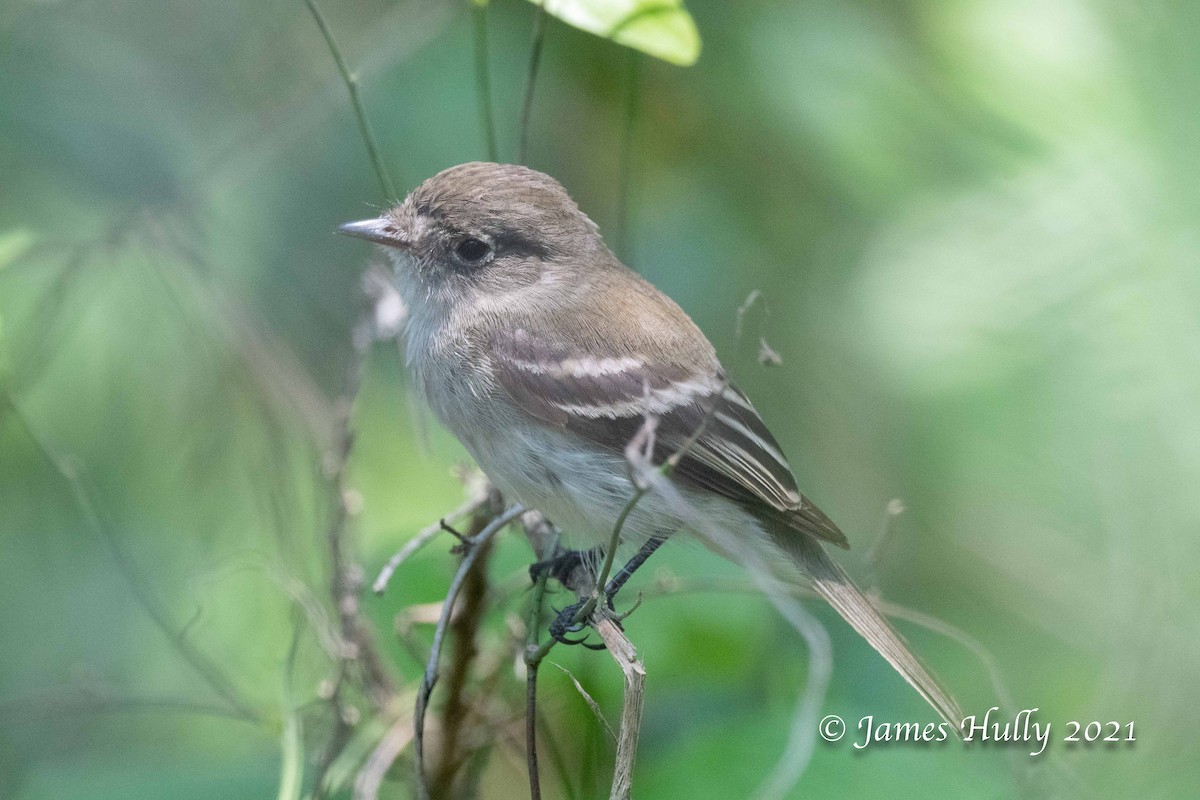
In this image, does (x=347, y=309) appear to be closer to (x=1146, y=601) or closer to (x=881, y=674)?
(x=881, y=674)

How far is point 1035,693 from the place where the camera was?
3.45 meters

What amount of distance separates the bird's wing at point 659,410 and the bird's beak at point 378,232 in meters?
0.38

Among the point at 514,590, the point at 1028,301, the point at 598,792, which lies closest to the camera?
the point at 598,792

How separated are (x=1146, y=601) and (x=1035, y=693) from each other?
42 centimetres

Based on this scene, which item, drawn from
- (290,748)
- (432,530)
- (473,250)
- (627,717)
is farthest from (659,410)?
(290,748)

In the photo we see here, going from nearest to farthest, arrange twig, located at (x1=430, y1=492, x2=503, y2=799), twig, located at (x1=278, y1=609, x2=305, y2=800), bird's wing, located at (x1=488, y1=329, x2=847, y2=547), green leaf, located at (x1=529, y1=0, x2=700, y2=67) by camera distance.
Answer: green leaf, located at (x1=529, y1=0, x2=700, y2=67) → twig, located at (x1=278, y1=609, x2=305, y2=800) → twig, located at (x1=430, y1=492, x2=503, y2=799) → bird's wing, located at (x1=488, y1=329, x2=847, y2=547)

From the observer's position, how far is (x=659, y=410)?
9.09ft

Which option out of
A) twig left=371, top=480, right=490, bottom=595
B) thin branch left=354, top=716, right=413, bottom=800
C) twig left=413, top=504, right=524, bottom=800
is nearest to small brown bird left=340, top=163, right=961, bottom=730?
twig left=371, top=480, right=490, bottom=595

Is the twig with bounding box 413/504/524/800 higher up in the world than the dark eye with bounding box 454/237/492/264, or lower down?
lower down

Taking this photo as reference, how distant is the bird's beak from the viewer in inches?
118

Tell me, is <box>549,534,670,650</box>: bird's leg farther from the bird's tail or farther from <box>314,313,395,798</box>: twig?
<box>314,313,395,798</box>: twig

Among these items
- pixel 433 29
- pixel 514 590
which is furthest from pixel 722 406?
pixel 433 29

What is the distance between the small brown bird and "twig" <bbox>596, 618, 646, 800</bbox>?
21.5 inches

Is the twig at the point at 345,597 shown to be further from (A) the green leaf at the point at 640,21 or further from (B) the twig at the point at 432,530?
(A) the green leaf at the point at 640,21
